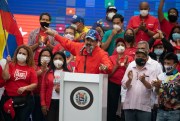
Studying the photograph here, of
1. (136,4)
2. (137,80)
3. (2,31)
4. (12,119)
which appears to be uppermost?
(136,4)

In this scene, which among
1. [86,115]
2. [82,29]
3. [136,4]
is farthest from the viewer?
[136,4]

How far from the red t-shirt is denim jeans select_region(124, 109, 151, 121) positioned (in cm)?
176

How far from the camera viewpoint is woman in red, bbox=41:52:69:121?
965cm

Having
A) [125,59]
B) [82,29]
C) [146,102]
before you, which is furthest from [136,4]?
[146,102]

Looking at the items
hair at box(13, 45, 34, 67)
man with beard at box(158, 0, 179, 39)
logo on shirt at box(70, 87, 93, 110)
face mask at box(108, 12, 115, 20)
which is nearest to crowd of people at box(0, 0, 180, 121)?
hair at box(13, 45, 34, 67)

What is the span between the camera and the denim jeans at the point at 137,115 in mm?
8906

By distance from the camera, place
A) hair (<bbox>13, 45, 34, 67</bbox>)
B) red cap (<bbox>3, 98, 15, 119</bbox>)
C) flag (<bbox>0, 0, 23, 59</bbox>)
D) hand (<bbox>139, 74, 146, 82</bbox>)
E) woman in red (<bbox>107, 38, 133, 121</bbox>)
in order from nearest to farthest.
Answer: hand (<bbox>139, 74, 146, 82</bbox>) < red cap (<bbox>3, 98, 15, 119</bbox>) < hair (<bbox>13, 45, 34, 67</bbox>) < flag (<bbox>0, 0, 23, 59</bbox>) < woman in red (<bbox>107, 38, 133, 121</bbox>)

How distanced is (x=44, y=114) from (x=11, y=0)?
4778mm

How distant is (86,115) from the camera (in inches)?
320

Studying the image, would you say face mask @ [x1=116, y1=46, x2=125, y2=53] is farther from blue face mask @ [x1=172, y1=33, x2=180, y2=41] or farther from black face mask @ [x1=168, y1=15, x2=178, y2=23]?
black face mask @ [x1=168, y1=15, x2=178, y2=23]

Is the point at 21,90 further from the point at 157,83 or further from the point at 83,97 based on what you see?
the point at 157,83

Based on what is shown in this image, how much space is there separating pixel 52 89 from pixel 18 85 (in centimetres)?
62

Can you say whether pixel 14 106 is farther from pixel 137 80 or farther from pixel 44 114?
pixel 137 80

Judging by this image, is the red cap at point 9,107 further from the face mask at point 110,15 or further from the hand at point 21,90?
the face mask at point 110,15
